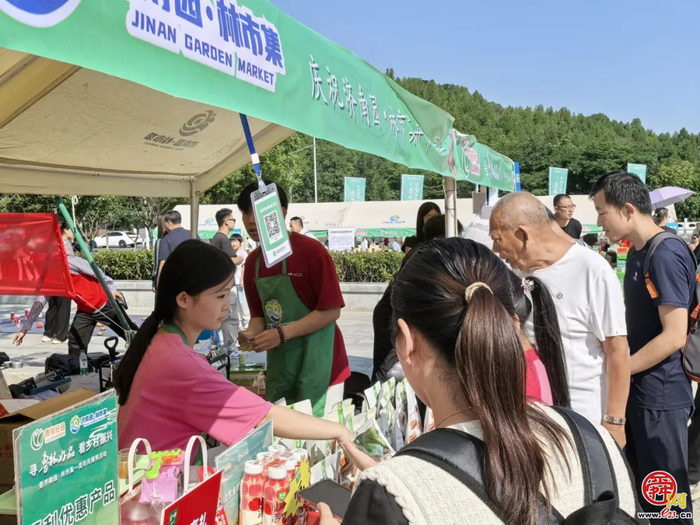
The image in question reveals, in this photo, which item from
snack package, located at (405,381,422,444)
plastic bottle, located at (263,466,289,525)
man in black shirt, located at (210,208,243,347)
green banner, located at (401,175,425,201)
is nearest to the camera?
plastic bottle, located at (263,466,289,525)

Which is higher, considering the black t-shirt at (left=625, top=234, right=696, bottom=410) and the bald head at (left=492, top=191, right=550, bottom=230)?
the bald head at (left=492, top=191, right=550, bottom=230)

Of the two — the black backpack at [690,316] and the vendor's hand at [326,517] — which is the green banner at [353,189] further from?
the vendor's hand at [326,517]

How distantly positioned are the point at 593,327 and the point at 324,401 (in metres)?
1.54

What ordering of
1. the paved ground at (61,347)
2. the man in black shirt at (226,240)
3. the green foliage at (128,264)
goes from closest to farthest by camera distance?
the paved ground at (61,347) → the man in black shirt at (226,240) → the green foliage at (128,264)

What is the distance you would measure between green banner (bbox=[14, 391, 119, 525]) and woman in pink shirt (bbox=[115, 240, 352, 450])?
1.61 feet

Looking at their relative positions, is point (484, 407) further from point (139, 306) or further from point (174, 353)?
point (139, 306)

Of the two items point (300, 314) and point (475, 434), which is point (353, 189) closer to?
point (300, 314)

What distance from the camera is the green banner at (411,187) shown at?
3055 cm

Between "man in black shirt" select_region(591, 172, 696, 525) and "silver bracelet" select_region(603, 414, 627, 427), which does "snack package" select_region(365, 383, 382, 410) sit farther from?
"man in black shirt" select_region(591, 172, 696, 525)

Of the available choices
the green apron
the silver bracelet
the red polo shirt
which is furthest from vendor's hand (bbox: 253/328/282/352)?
the silver bracelet

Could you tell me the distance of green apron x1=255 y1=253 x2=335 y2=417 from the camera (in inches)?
130

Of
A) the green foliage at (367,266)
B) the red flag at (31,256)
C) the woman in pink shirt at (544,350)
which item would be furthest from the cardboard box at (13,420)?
the green foliage at (367,266)

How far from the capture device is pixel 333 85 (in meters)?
2.38

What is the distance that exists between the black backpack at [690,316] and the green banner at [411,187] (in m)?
27.2
